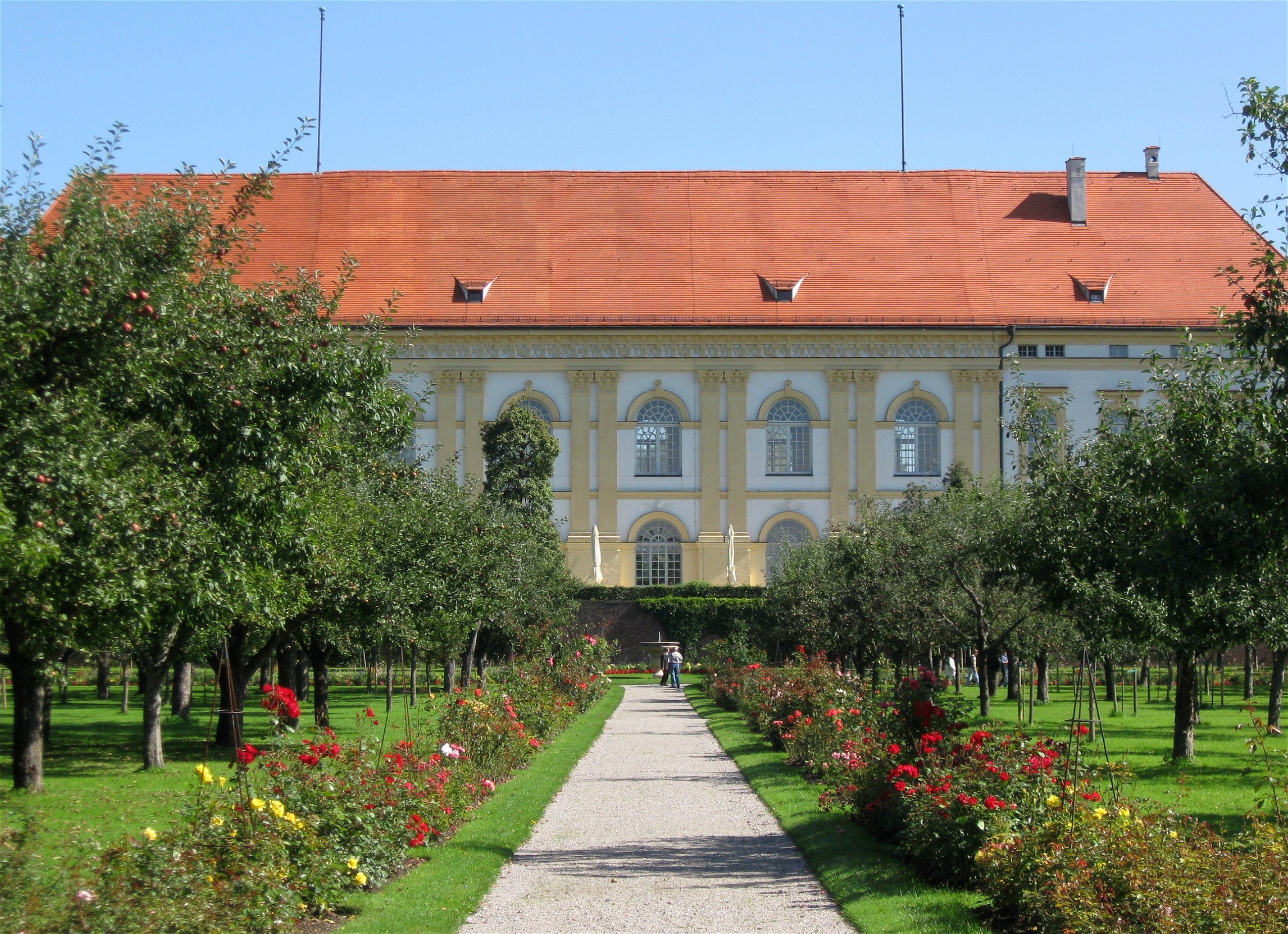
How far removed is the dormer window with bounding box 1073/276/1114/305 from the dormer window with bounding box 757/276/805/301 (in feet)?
36.2

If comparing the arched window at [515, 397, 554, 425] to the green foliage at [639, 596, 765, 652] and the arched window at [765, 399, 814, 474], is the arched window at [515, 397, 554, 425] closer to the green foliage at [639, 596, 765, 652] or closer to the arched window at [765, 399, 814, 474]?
the arched window at [765, 399, 814, 474]

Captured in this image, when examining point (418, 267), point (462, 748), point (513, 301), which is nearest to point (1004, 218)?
point (513, 301)

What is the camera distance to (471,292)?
53.1 m

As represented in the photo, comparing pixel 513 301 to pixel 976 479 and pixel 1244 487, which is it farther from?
pixel 1244 487

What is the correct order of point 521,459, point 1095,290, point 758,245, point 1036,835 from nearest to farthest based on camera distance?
1. point 1036,835
2. point 521,459
3. point 1095,290
4. point 758,245

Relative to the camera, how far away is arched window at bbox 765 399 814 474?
53312 mm

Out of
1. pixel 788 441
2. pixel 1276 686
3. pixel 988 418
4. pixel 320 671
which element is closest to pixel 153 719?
pixel 320 671

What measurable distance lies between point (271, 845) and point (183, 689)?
20.2 meters

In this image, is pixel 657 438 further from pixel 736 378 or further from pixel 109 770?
pixel 109 770

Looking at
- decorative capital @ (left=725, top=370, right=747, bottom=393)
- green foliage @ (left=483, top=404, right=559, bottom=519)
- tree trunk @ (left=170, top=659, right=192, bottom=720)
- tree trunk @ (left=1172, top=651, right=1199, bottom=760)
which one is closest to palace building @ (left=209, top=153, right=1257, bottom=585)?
decorative capital @ (left=725, top=370, right=747, bottom=393)

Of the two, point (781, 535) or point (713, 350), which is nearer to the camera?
point (713, 350)

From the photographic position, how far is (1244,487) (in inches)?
395

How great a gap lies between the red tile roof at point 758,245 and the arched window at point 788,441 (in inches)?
138

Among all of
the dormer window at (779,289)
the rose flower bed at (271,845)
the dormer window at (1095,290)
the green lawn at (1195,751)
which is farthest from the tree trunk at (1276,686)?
the dormer window at (779,289)
